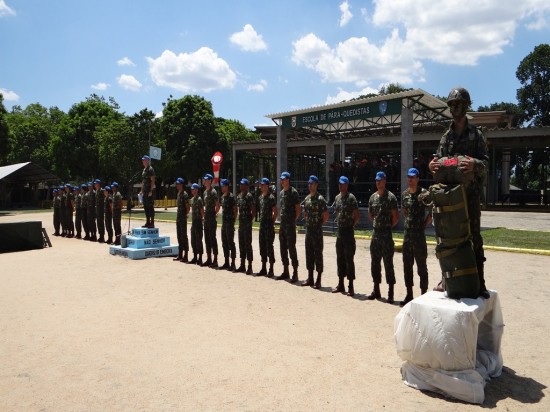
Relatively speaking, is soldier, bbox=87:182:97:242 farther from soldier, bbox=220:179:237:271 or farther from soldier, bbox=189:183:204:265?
soldier, bbox=220:179:237:271

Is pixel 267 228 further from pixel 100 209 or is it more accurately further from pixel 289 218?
pixel 100 209

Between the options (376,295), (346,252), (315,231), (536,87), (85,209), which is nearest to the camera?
(376,295)

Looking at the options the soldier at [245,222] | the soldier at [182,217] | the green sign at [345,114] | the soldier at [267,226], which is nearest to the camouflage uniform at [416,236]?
the soldier at [267,226]

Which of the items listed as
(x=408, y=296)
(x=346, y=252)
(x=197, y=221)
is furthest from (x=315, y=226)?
(x=197, y=221)

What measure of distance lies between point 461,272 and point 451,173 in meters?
0.82

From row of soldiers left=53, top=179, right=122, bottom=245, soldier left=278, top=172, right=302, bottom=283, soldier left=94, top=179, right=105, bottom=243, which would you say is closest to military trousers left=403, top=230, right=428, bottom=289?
soldier left=278, top=172, right=302, bottom=283

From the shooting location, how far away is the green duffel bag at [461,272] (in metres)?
3.49

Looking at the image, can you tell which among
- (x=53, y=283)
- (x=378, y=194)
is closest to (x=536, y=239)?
(x=378, y=194)

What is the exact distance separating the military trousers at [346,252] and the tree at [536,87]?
→ 40.5 meters

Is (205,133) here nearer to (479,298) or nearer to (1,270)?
(1,270)

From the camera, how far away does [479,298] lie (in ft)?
11.5

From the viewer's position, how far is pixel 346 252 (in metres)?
6.68

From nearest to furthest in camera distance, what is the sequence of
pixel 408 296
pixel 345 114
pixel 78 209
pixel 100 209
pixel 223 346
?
pixel 223 346 → pixel 408 296 → pixel 100 209 → pixel 345 114 → pixel 78 209

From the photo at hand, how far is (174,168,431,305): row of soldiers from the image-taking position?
5.98m
